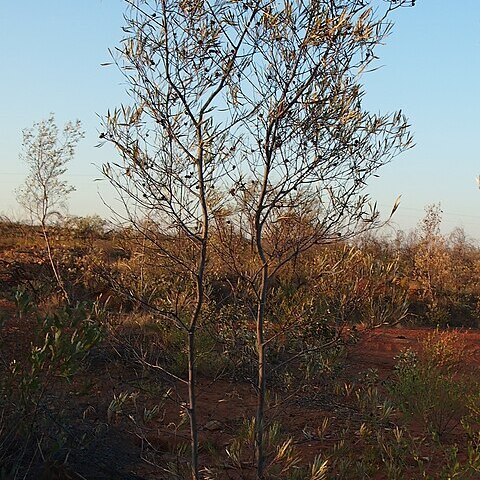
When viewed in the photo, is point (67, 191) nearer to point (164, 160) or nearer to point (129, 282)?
point (129, 282)

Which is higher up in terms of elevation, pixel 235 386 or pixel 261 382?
pixel 261 382

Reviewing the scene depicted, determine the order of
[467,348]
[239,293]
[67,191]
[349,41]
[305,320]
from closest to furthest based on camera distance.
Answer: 1. [349,41]
2. [239,293]
3. [305,320]
4. [467,348]
5. [67,191]

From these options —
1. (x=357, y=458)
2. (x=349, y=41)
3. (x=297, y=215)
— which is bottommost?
(x=357, y=458)

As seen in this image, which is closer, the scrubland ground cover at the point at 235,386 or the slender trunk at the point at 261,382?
the slender trunk at the point at 261,382

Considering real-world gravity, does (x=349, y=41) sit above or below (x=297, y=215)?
above

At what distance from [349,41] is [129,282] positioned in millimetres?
2153

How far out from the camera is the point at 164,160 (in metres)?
3.85

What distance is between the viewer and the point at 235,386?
7.82 meters

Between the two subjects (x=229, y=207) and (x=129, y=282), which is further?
(x=129, y=282)

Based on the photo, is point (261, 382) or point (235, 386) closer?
point (261, 382)

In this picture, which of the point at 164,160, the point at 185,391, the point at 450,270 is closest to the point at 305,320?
the point at 164,160

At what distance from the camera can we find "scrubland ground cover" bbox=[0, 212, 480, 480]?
13.5 feet

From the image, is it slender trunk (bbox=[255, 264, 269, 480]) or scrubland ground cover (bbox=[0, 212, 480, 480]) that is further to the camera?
scrubland ground cover (bbox=[0, 212, 480, 480])

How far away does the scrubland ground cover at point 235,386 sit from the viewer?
13.5 feet
